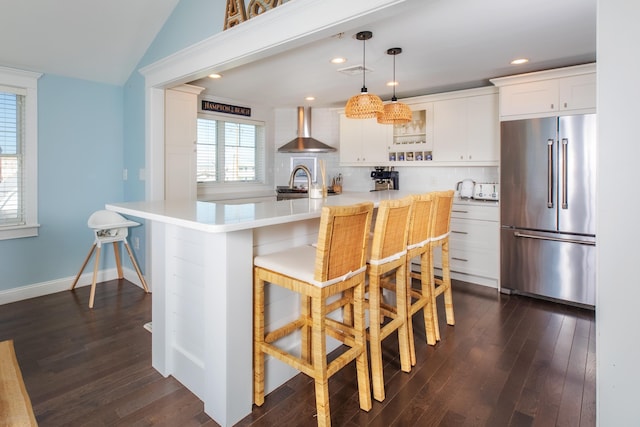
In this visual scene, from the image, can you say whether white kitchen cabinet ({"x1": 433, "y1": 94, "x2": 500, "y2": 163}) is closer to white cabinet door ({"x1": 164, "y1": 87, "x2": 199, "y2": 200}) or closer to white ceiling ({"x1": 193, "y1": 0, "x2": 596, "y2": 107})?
white ceiling ({"x1": 193, "y1": 0, "x2": 596, "y2": 107})

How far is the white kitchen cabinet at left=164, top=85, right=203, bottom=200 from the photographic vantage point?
12.7 ft

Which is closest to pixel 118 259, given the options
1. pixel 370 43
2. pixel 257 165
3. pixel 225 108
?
pixel 225 108

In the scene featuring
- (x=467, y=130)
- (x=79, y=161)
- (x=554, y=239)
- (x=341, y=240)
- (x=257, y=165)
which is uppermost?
(x=467, y=130)

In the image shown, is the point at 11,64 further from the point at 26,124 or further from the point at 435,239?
the point at 435,239

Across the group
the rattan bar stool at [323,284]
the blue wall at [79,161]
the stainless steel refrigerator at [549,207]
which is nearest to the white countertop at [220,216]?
the rattan bar stool at [323,284]

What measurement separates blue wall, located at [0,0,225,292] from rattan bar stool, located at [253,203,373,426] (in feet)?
7.94

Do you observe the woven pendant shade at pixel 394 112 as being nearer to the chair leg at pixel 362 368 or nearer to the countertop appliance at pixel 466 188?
the countertop appliance at pixel 466 188

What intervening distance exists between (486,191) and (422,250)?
2287mm

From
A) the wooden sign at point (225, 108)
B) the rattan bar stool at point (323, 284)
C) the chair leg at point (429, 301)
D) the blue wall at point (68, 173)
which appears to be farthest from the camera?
the wooden sign at point (225, 108)

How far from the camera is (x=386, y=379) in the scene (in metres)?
2.21

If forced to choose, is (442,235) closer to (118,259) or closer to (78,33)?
(118,259)

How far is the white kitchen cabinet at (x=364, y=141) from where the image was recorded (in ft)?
16.5

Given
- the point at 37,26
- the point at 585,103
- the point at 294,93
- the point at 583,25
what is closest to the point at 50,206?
the point at 37,26

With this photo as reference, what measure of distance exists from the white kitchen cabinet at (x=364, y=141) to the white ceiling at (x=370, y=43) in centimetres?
79
